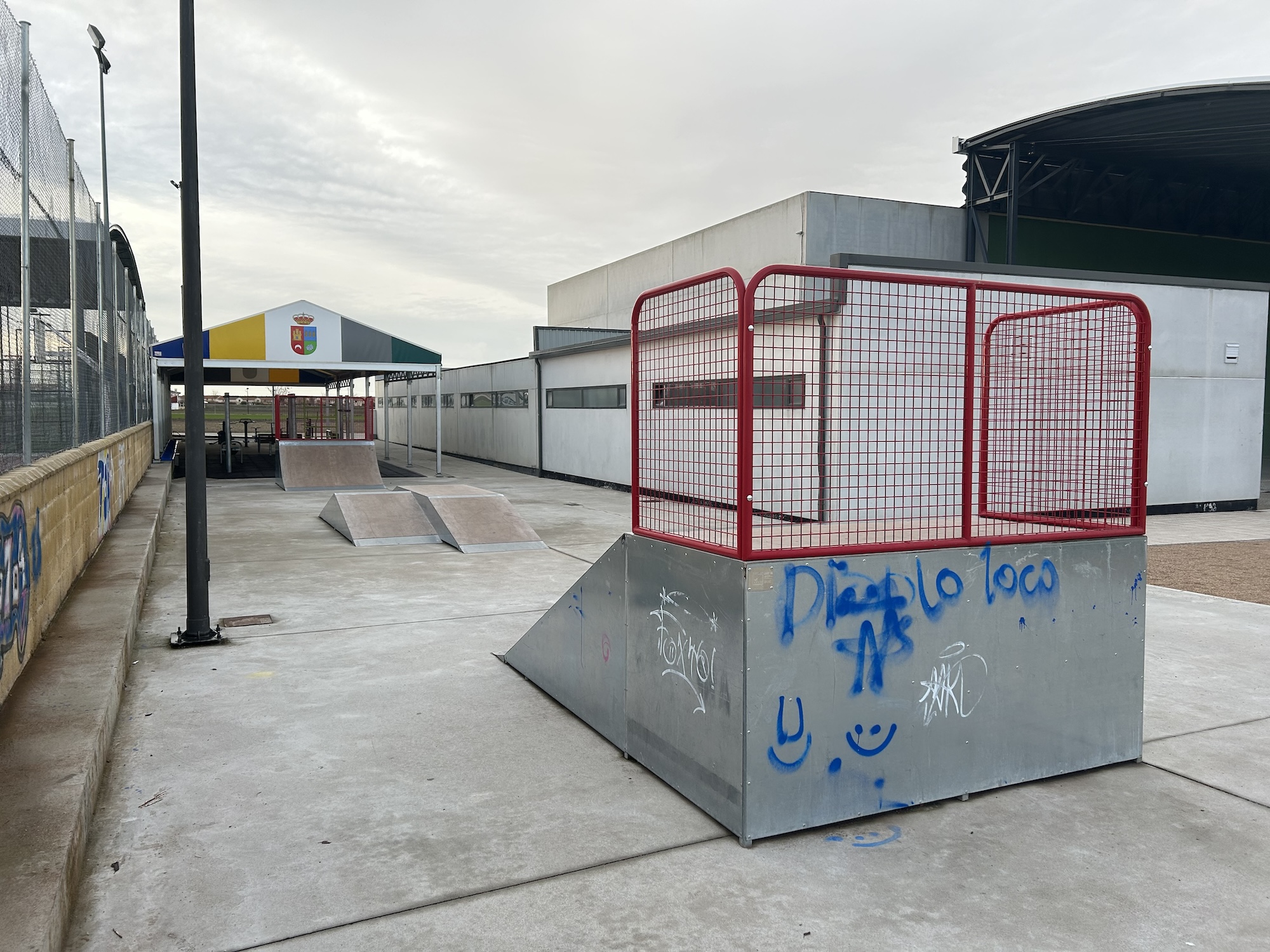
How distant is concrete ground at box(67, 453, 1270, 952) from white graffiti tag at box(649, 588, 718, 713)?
59 centimetres

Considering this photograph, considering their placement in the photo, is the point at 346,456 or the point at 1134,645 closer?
the point at 1134,645

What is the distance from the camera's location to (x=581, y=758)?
4.90 meters

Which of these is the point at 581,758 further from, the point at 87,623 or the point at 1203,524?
the point at 1203,524

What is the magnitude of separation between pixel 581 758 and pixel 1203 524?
47.6 feet

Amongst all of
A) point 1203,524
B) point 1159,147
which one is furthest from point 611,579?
point 1159,147

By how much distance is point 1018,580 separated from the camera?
4.57 meters

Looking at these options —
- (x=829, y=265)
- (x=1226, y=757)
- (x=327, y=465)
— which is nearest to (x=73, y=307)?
(x=1226, y=757)

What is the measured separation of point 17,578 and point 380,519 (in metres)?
8.48

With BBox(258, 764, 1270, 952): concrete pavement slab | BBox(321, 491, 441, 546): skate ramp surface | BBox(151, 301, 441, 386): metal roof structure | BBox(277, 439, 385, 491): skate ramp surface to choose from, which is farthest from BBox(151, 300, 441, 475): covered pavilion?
BBox(258, 764, 1270, 952): concrete pavement slab

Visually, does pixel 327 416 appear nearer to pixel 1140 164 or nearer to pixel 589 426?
pixel 589 426

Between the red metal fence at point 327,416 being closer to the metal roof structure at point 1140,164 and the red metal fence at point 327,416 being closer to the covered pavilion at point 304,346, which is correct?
the covered pavilion at point 304,346

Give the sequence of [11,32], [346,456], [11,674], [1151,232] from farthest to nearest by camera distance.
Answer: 1. [1151,232]
2. [346,456]
3. [11,32]
4. [11,674]

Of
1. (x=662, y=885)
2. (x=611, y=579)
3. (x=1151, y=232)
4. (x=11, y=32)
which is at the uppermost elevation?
(x=1151, y=232)

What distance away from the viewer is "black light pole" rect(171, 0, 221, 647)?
690 centimetres
